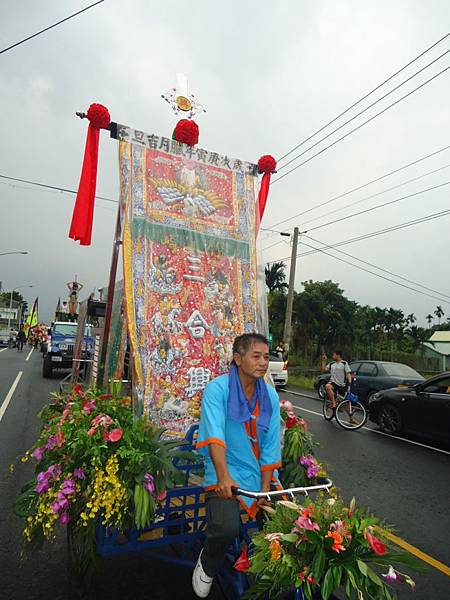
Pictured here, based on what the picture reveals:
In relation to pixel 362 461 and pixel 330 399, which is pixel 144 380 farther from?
pixel 330 399

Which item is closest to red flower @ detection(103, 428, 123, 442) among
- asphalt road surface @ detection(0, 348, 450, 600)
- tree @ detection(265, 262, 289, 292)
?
asphalt road surface @ detection(0, 348, 450, 600)

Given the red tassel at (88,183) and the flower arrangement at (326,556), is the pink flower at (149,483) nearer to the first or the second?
the flower arrangement at (326,556)

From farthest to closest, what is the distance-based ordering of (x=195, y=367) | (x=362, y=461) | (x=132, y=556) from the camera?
(x=362, y=461), (x=195, y=367), (x=132, y=556)

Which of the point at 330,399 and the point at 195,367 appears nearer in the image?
the point at 195,367

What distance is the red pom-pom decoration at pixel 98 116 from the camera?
146 inches

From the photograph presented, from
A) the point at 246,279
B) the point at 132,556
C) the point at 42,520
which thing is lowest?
the point at 132,556

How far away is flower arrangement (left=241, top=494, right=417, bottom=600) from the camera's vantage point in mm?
1731

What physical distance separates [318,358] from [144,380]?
104 ft

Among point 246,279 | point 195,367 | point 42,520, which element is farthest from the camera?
point 246,279

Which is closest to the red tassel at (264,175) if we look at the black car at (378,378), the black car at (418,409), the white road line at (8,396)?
the black car at (418,409)

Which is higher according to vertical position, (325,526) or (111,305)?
(111,305)

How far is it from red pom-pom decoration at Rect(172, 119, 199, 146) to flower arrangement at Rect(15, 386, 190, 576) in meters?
2.81

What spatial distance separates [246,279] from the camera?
4.21 m

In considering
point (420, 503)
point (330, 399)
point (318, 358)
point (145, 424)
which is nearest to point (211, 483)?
point (145, 424)
